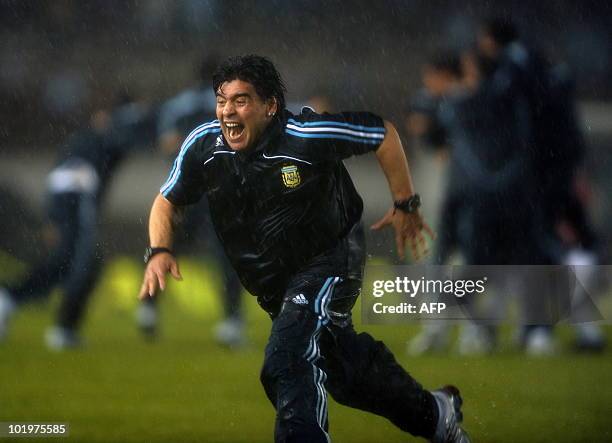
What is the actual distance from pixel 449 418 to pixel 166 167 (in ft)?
5.62

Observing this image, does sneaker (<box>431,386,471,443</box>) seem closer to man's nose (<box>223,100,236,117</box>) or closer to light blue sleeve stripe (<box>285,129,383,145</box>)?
light blue sleeve stripe (<box>285,129,383,145</box>)

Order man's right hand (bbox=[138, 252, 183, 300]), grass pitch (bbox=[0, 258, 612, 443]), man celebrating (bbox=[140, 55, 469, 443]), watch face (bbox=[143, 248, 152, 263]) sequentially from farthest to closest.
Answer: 1. grass pitch (bbox=[0, 258, 612, 443])
2. watch face (bbox=[143, 248, 152, 263])
3. man celebrating (bbox=[140, 55, 469, 443])
4. man's right hand (bbox=[138, 252, 183, 300])

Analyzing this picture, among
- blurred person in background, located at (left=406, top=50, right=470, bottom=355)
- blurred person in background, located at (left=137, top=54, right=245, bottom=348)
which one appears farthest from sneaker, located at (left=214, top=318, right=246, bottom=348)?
blurred person in background, located at (left=406, top=50, right=470, bottom=355)

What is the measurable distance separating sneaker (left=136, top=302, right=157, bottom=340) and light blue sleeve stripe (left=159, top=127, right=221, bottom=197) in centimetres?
59

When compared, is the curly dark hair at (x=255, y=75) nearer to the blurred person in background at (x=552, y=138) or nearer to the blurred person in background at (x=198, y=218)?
the blurred person in background at (x=198, y=218)

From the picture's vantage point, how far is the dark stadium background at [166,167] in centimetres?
582

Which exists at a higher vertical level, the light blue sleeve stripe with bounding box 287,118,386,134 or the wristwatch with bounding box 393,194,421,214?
the light blue sleeve stripe with bounding box 287,118,386,134

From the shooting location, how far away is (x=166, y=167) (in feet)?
19.4

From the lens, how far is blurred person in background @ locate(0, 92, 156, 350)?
5953 mm

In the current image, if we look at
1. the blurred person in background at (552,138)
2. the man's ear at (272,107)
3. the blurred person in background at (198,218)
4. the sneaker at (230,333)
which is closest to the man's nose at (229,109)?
the man's ear at (272,107)

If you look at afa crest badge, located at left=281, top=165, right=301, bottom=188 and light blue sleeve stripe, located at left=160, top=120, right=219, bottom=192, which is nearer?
afa crest badge, located at left=281, top=165, right=301, bottom=188

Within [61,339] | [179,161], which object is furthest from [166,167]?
[61,339]

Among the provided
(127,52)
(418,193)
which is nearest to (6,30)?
(127,52)

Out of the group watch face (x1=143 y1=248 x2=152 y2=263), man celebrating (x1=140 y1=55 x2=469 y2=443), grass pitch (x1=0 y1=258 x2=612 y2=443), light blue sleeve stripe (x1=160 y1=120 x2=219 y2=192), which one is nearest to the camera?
man celebrating (x1=140 y1=55 x2=469 y2=443)
